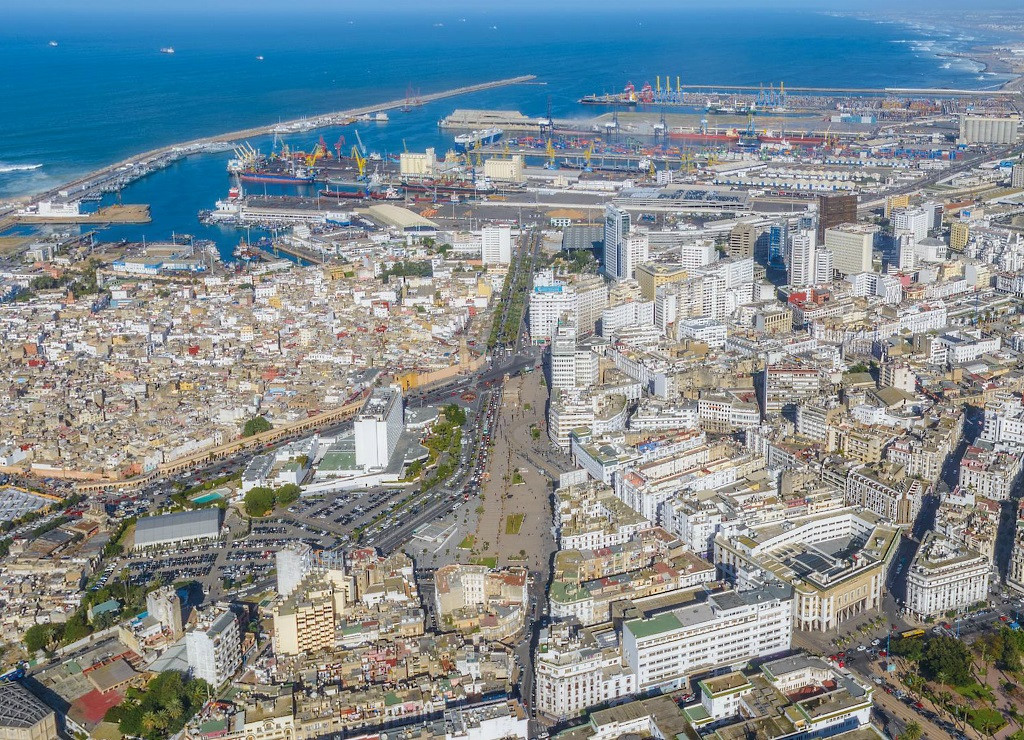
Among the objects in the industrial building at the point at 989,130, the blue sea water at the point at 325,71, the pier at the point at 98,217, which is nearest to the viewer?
the pier at the point at 98,217

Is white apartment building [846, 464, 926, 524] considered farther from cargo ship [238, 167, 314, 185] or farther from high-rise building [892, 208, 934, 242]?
cargo ship [238, 167, 314, 185]

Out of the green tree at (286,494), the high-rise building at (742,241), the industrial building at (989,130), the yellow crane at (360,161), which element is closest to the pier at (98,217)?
the yellow crane at (360,161)

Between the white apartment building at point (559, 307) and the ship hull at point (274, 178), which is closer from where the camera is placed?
the white apartment building at point (559, 307)

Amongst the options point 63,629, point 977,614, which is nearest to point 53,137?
point 63,629

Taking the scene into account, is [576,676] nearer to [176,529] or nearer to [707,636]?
[707,636]

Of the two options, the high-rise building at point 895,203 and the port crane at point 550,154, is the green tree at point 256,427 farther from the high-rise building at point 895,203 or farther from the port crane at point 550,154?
the port crane at point 550,154

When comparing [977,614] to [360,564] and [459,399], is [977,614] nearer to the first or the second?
[360,564]

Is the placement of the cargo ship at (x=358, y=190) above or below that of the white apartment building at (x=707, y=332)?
above
